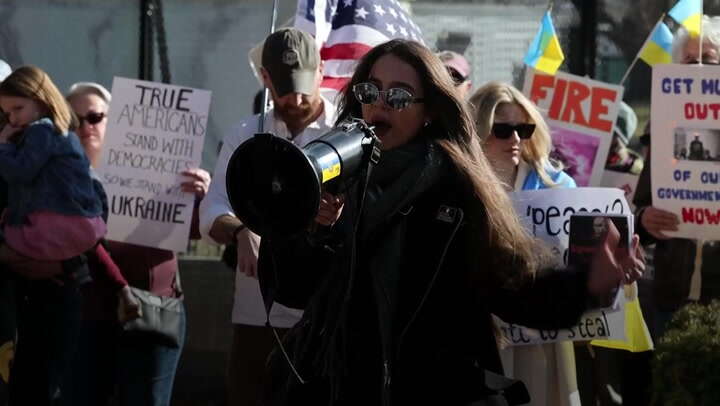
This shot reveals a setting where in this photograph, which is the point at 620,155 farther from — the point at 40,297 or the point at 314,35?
the point at 40,297

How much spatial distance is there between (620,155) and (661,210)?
181 centimetres

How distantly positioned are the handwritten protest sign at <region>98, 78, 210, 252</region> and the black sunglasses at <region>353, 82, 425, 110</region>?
2.90 m

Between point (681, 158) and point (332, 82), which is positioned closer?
point (681, 158)

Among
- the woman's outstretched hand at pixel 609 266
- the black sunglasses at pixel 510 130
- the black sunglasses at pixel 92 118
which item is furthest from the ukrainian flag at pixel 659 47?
the woman's outstretched hand at pixel 609 266

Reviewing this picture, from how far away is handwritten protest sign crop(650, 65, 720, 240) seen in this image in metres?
6.57

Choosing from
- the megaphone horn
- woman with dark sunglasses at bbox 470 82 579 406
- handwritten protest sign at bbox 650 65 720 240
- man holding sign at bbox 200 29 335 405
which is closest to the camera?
the megaphone horn

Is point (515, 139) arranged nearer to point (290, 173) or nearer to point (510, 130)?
point (510, 130)

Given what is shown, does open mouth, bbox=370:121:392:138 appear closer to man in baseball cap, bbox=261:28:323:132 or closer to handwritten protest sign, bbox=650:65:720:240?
man in baseball cap, bbox=261:28:323:132

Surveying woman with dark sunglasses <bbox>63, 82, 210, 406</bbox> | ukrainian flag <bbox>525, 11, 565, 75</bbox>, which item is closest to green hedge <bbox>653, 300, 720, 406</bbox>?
woman with dark sunglasses <bbox>63, 82, 210, 406</bbox>

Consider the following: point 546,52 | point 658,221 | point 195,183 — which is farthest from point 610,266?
point 546,52

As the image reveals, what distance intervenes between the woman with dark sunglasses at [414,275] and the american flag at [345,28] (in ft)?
9.30

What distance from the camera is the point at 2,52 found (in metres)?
9.38

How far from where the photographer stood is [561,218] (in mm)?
5375

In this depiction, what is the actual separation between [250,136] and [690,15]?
2.66 meters
